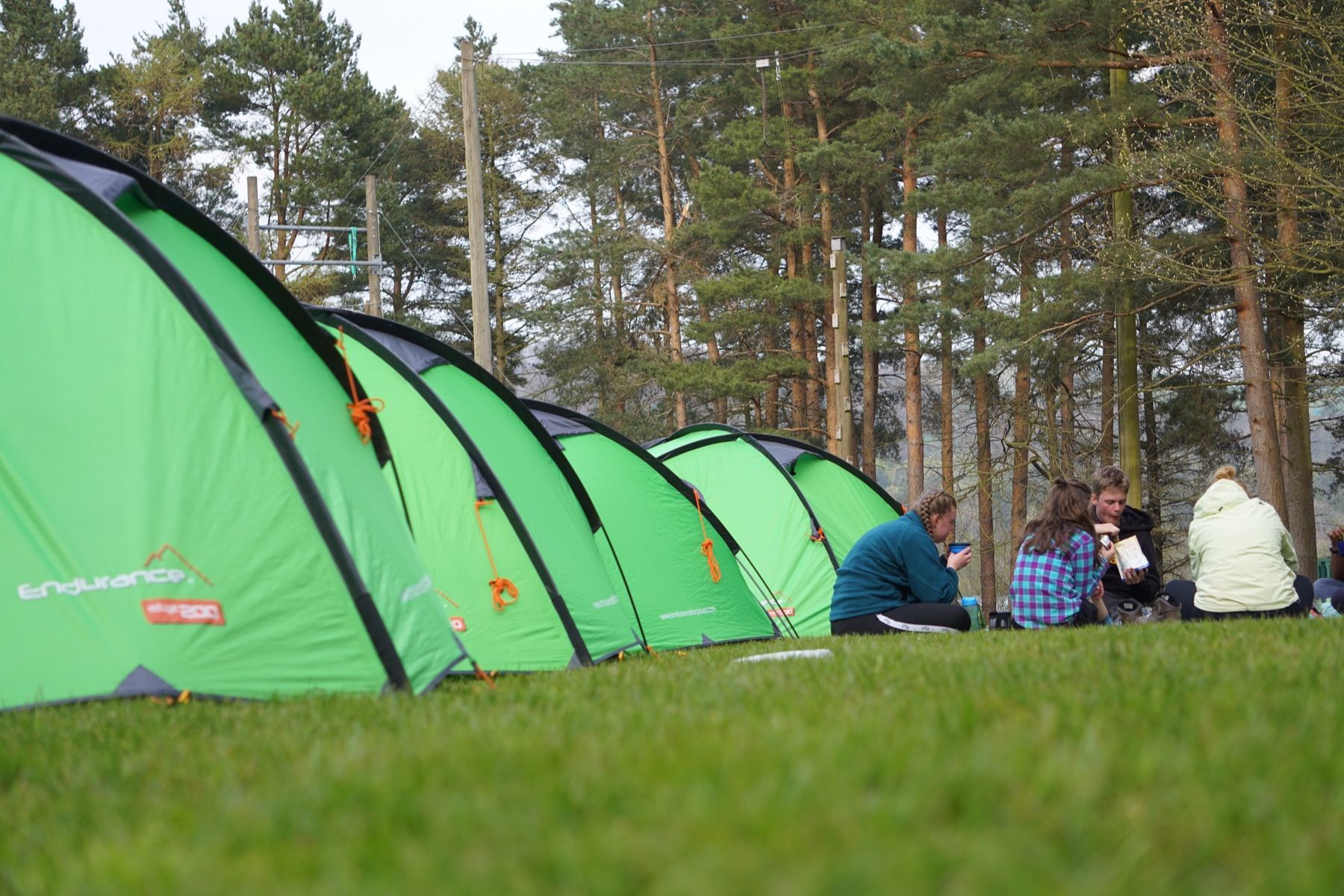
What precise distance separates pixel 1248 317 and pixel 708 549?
1073cm

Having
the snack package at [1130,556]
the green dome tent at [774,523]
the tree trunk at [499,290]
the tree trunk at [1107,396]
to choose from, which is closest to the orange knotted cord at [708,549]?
the green dome tent at [774,523]

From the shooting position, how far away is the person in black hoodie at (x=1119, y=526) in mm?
9383

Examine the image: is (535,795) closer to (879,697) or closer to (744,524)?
(879,697)

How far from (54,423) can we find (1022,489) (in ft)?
80.0

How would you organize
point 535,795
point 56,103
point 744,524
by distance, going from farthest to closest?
1. point 56,103
2. point 744,524
3. point 535,795

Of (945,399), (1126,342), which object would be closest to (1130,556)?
(1126,342)

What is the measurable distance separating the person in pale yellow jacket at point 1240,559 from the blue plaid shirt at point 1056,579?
833 mm

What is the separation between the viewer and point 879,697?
3725 mm

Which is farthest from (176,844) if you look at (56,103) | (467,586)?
(56,103)

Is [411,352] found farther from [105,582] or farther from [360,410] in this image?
[105,582]

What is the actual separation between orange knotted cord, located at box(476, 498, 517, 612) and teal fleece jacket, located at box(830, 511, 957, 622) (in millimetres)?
3083

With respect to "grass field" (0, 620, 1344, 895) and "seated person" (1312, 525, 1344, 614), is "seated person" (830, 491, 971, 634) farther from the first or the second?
"grass field" (0, 620, 1344, 895)

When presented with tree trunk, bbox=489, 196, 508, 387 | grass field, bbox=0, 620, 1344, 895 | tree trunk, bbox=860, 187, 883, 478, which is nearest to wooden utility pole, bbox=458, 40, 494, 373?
grass field, bbox=0, 620, 1344, 895

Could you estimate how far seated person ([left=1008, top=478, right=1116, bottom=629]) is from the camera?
8.09m
